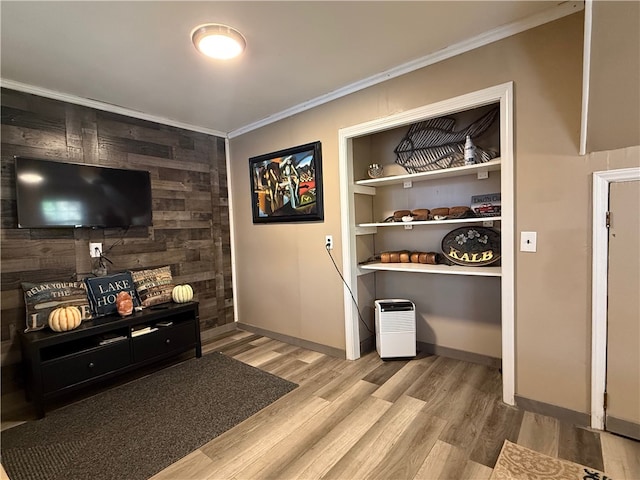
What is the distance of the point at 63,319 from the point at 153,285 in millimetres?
819

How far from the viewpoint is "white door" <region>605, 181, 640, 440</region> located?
5.62 ft

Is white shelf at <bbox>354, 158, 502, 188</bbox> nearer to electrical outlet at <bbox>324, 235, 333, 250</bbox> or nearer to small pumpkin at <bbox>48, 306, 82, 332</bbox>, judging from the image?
electrical outlet at <bbox>324, 235, 333, 250</bbox>

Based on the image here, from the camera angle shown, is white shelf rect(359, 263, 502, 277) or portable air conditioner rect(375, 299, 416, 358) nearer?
white shelf rect(359, 263, 502, 277)

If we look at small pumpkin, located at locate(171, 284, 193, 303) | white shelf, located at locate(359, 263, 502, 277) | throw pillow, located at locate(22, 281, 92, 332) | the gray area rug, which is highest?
white shelf, located at locate(359, 263, 502, 277)

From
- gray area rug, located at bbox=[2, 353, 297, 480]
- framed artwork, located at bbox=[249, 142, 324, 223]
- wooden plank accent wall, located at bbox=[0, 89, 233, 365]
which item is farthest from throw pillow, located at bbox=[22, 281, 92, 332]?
framed artwork, located at bbox=[249, 142, 324, 223]

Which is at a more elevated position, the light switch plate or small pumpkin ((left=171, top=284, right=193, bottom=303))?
the light switch plate

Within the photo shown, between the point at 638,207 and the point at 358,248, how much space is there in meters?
1.96

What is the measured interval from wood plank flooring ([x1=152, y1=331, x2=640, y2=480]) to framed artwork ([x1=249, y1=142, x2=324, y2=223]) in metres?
1.66

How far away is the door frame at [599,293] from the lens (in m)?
1.77

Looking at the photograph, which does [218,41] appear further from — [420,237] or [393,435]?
[393,435]

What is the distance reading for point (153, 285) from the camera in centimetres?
308

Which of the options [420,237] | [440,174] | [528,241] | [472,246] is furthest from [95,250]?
[528,241]

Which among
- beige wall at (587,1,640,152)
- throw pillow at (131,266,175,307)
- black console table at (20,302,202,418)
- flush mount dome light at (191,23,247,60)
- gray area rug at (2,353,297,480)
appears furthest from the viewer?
throw pillow at (131,266,175,307)

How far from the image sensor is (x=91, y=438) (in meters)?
1.97
